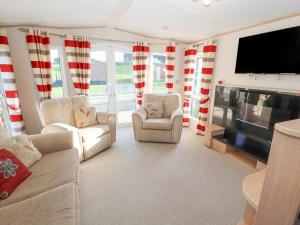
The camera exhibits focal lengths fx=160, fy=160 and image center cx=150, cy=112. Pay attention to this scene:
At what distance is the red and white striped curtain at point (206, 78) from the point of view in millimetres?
3240

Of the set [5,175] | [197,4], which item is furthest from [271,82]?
[5,175]

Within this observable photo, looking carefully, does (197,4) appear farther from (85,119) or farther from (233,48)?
(85,119)

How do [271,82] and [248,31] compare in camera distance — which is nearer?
[271,82]

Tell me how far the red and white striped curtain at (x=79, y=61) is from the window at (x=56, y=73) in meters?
0.28

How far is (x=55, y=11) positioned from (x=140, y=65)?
183cm

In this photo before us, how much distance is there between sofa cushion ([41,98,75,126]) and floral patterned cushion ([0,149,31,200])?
3.81 feet

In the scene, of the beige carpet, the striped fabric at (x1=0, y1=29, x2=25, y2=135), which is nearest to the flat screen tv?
the beige carpet

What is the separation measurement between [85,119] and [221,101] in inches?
99.9

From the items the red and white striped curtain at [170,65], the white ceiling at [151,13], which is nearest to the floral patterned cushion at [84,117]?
the white ceiling at [151,13]

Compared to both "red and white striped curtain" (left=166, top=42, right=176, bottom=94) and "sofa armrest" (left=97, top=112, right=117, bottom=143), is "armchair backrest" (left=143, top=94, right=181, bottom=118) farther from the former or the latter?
"sofa armrest" (left=97, top=112, right=117, bottom=143)

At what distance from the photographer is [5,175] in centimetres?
129

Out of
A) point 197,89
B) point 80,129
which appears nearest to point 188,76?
point 197,89

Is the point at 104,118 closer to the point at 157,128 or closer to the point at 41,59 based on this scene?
the point at 157,128

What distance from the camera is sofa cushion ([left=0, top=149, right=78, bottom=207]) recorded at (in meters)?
1.25
